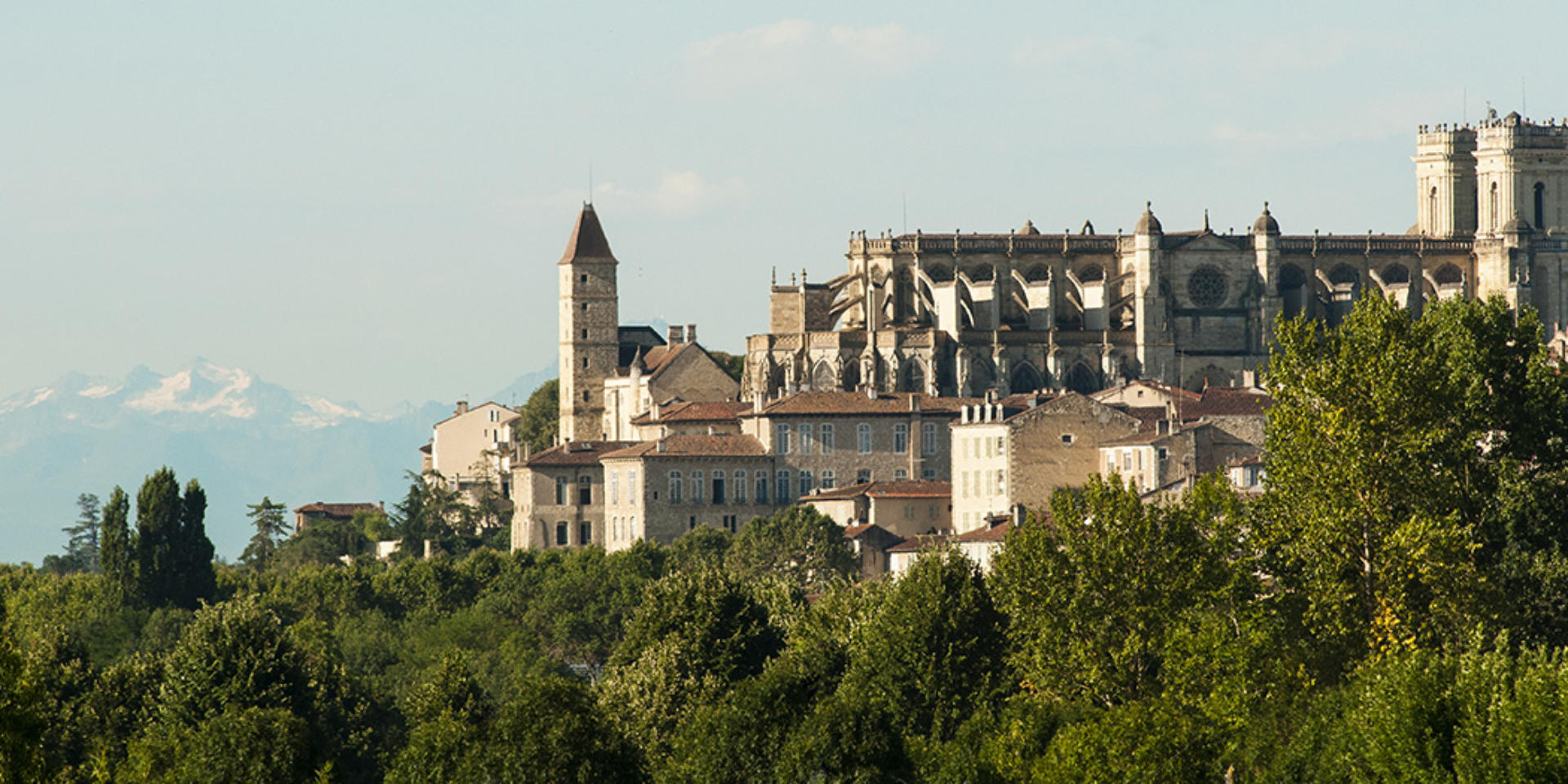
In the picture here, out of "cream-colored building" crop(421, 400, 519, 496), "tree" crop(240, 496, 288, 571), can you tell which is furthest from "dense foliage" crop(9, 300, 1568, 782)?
"cream-colored building" crop(421, 400, 519, 496)

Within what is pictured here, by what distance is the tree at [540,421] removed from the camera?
12306 cm

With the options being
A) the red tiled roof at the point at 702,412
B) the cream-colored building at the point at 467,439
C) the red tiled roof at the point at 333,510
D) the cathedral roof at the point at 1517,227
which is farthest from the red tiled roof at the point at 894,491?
the cathedral roof at the point at 1517,227

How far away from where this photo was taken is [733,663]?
191 ft

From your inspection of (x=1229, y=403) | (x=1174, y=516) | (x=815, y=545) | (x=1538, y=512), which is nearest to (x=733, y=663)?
(x=1174, y=516)

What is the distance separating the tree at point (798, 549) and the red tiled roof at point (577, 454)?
1587 cm

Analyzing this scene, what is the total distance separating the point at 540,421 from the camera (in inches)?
4970

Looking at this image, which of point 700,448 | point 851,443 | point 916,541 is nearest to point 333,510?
point 700,448

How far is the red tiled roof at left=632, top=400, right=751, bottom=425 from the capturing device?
10519 centimetres

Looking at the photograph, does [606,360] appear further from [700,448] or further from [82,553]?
[82,553]

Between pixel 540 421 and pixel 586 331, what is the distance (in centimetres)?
668

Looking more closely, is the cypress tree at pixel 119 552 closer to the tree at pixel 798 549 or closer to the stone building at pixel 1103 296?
the tree at pixel 798 549

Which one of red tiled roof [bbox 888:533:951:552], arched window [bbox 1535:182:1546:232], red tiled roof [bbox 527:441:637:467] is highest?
arched window [bbox 1535:182:1546:232]

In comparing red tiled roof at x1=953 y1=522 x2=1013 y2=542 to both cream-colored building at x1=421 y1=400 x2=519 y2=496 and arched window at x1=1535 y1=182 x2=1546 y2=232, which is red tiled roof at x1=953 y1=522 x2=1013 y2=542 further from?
arched window at x1=1535 y1=182 x2=1546 y2=232

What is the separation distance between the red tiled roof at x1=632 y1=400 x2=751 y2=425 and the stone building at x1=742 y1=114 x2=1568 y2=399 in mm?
4392
